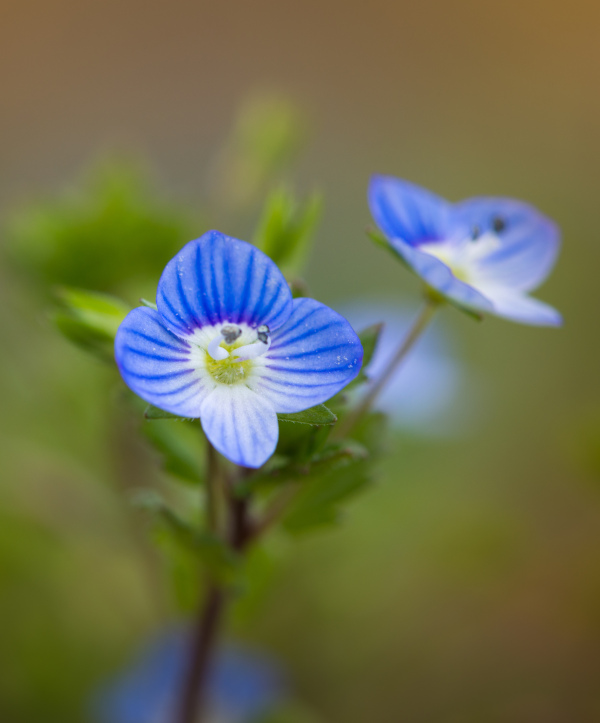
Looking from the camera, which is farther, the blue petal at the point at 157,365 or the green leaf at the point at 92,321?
the green leaf at the point at 92,321

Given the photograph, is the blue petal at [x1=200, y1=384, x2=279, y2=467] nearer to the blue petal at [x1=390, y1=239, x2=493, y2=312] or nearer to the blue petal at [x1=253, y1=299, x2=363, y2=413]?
the blue petal at [x1=253, y1=299, x2=363, y2=413]

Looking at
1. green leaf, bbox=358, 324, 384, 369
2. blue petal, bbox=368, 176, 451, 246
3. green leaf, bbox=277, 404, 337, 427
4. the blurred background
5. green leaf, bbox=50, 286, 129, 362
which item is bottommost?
the blurred background

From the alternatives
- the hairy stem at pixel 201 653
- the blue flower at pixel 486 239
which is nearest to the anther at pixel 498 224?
the blue flower at pixel 486 239

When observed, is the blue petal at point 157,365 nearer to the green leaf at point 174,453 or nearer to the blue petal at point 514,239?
the green leaf at point 174,453

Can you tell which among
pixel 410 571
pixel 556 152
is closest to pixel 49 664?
pixel 410 571

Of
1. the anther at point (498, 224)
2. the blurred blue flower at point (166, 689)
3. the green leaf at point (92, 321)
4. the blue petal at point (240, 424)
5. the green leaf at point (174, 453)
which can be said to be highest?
the anther at point (498, 224)

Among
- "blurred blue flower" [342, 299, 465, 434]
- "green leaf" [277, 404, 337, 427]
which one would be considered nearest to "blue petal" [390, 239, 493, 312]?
"green leaf" [277, 404, 337, 427]
